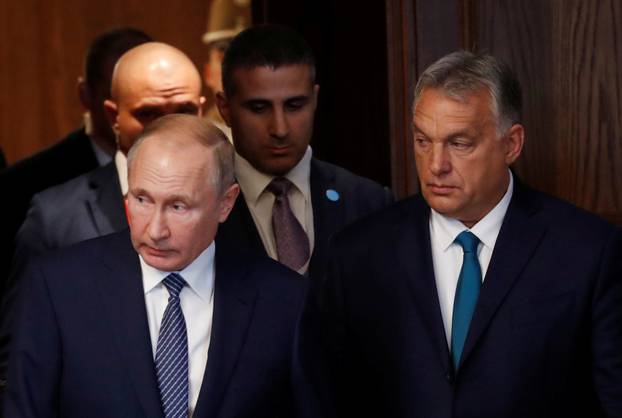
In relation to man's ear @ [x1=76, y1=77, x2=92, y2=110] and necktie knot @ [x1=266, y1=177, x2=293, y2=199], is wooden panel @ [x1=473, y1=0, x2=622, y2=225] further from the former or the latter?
man's ear @ [x1=76, y1=77, x2=92, y2=110]

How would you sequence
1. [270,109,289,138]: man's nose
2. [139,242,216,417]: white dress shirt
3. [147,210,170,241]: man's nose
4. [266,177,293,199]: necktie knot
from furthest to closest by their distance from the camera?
[266,177,293,199]: necktie knot
[270,109,289,138]: man's nose
[139,242,216,417]: white dress shirt
[147,210,170,241]: man's nose

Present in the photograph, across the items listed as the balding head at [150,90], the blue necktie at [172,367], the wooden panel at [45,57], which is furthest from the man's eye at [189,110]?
the wooden panel at [45,57]

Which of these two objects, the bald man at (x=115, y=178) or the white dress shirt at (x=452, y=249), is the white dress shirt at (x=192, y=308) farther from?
the bald man at (x=115, y=178)

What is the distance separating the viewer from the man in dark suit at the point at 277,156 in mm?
4680

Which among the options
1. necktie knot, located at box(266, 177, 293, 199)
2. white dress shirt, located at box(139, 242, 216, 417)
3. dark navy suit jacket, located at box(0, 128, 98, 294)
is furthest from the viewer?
dark navy suit jacket, located at box(0, 128, 98, 294)

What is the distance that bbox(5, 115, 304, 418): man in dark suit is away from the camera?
3748mm

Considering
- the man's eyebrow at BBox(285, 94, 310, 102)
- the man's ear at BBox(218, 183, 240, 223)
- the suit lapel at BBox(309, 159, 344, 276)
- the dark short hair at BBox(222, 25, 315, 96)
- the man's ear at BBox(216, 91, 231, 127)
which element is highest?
the dark short hair at BBox(222, 25, 315, 96)

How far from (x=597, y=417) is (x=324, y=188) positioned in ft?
3.95

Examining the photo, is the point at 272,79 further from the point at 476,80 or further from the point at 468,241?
the point at 468,241

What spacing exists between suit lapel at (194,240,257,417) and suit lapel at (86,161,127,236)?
2.87 ft

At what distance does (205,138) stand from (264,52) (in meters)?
0.94

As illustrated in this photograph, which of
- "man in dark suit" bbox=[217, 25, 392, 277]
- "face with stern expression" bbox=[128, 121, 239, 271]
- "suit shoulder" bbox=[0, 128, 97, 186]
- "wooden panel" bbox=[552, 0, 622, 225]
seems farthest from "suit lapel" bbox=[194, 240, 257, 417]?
"suit shoulder" bbox=[0, 128, 97, 186]

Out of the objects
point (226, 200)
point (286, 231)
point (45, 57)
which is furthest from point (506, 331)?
point (45, 57)

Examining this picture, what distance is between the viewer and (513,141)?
13.8 feet
